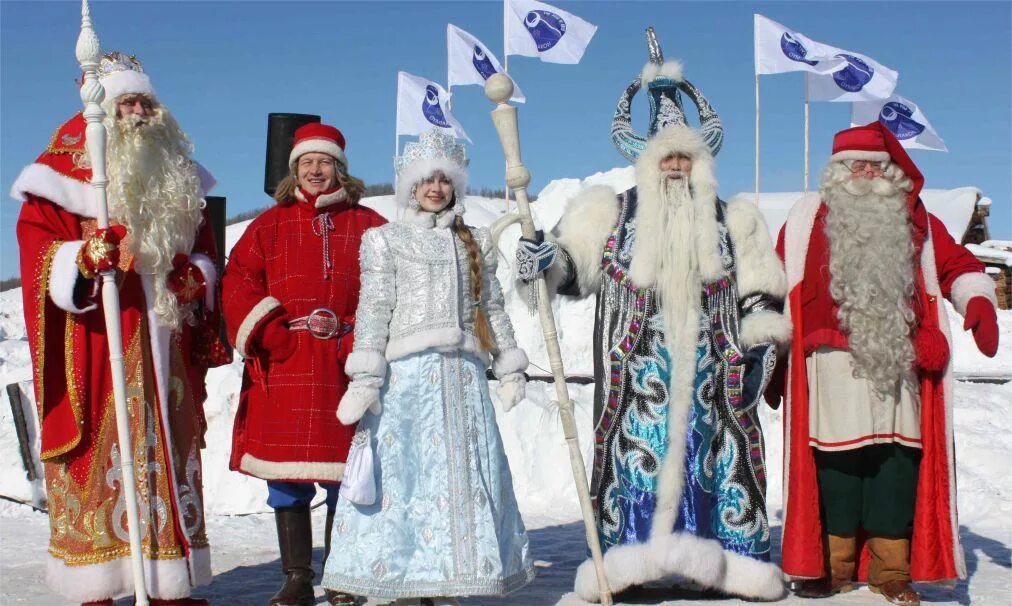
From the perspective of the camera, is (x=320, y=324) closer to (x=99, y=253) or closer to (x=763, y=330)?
(x=99, y=253)

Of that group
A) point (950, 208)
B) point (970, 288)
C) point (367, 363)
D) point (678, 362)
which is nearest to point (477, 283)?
point (367, 363)

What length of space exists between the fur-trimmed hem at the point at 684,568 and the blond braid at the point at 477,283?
3.67 ft

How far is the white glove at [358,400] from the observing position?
4.40 m

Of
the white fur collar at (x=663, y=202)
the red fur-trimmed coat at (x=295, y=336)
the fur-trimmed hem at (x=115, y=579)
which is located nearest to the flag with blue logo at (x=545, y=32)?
the white fur collar at (x=663, y=202)

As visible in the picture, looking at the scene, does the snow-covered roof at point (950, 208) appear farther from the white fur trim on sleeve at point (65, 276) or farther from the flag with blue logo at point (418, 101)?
the white fur trim on sleeve at point (65, 276)

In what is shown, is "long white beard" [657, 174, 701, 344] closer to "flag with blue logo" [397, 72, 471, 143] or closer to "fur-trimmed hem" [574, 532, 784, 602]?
"fur-trimmed hem" [574, 532, 784, 602]

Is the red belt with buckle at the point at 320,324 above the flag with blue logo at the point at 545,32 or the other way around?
the other way around

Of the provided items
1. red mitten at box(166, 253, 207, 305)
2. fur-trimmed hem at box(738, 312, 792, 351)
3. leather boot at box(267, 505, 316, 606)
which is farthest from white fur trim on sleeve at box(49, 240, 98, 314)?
fur-trimmed hem at box(738, 312, 792, 351)

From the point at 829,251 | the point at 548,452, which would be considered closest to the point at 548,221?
the point at 548,452

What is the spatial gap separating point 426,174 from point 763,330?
1.69m

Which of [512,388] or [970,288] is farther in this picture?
[970,288]

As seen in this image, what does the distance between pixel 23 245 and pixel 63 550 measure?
1.29m

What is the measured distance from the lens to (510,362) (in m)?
4.71

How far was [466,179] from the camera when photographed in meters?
4.84
